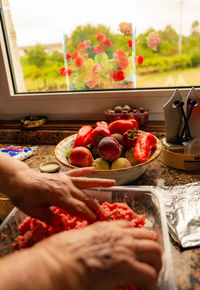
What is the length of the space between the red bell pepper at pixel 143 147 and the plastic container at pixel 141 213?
144 millimetres

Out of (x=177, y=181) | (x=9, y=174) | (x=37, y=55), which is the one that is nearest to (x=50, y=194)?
(x=9, y=174)

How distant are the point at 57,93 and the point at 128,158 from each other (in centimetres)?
70

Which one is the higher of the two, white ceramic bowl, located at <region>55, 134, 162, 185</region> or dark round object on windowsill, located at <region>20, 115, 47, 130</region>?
dark round object on windowsill, located at <region>20, 115, 47, 130</region>

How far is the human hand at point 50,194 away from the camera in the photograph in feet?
1.55

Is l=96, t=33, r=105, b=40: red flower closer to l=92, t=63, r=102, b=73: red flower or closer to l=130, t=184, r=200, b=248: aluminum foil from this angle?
l=92, t=63, r=102, b=73: red flower

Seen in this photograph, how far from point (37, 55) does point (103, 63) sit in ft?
1.29

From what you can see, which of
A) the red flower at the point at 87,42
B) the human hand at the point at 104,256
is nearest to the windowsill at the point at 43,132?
the red flower at the point at 87,42

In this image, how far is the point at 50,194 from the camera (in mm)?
490

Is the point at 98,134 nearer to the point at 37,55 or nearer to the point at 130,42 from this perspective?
the point at 130,42

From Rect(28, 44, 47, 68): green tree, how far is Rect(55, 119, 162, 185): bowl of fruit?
0.68m

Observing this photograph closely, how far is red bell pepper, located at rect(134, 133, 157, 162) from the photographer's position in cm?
76

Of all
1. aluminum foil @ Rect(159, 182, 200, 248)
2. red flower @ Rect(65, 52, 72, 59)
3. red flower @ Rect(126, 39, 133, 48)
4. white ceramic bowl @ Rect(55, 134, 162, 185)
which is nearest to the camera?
aluminum foil @ Rect(159, 182, 200, 248)

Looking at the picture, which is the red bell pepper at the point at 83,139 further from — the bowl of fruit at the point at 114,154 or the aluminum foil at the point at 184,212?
the aluminum foil at the point at 184,212

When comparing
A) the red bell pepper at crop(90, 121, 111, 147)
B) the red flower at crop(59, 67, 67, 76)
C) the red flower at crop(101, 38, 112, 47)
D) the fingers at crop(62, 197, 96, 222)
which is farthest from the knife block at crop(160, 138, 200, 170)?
the red flower at crop(59, 67, 67, 76)
